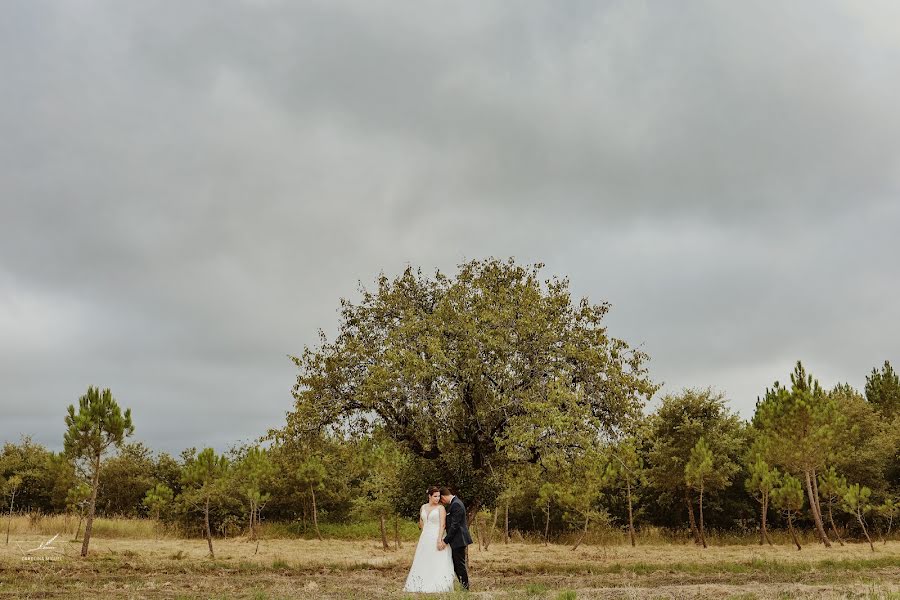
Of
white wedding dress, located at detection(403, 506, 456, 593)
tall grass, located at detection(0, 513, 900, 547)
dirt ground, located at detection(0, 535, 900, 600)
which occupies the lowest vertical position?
tall grass, located at detection(0, 513, 900, 547)

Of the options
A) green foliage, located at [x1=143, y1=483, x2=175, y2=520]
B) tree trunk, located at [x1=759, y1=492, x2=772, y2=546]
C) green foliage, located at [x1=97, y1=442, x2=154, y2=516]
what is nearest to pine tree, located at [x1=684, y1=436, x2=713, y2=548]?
tree trunk, located at [x1=759, y1=492, x2=772, y2=546]

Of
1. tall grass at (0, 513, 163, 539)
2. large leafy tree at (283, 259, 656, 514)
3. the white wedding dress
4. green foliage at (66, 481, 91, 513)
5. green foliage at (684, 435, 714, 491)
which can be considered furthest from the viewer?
tall grass at (0, 513, 163, 539)

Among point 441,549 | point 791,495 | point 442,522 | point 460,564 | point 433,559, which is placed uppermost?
point 442,522

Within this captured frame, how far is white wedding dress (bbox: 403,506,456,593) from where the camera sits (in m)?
16.6

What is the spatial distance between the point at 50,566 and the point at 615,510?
141ft

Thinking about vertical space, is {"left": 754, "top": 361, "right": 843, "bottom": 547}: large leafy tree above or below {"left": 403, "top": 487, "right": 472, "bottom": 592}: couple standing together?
above

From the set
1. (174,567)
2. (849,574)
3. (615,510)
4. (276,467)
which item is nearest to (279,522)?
(276,467)

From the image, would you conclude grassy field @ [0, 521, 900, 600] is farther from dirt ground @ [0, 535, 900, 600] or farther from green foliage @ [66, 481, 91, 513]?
green foliage @ [66, 481, 91, 513]

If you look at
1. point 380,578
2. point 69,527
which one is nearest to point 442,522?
point 380,578

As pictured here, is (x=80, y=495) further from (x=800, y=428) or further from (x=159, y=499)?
(x=800, y=428)

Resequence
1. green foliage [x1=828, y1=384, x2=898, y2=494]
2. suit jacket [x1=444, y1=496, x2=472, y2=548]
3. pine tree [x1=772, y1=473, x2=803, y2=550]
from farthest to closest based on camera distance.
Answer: green foliage [x1=828, y1=384, x2=898, y2=494]
pine tree [x1=772, y1=473, x2=803, y2=550]
suit jacket [x1=444, y1=496, x2=472, y2=548]

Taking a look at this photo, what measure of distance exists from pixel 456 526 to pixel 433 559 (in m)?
1.06

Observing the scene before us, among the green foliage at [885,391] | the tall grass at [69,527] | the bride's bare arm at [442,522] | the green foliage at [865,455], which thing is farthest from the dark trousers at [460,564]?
the green foliage at [885,391]

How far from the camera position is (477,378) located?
24094 mm
